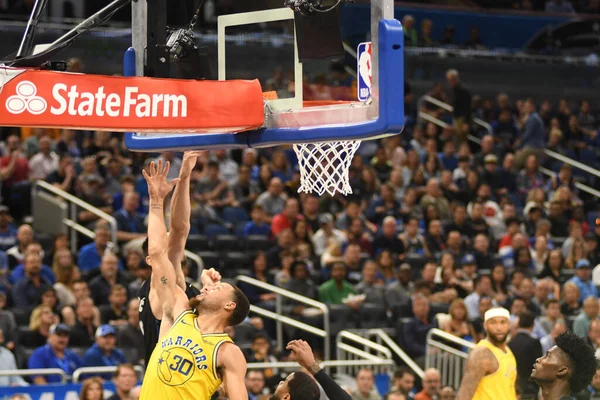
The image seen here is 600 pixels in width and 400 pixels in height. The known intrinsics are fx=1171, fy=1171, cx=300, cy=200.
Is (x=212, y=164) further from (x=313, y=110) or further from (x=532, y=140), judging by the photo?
(x=313, y=110)

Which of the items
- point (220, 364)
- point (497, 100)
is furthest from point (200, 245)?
point (497, 100)

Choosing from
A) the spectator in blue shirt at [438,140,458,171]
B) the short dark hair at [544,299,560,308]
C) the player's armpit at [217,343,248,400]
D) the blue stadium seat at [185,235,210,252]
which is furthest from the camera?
the spectator in blue shirt at [438,140,458,171]

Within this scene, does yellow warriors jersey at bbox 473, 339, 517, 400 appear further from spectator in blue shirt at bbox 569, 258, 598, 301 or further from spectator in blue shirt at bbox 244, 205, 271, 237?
spectator in blue shirt at bbox 244, 205, 271, 237

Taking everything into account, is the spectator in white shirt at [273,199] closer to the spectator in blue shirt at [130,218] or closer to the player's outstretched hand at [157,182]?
the spectator in blue shirt at [130,218]

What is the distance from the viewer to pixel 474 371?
792cm

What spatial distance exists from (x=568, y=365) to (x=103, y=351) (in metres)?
5.46

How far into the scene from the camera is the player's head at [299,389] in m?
5.90

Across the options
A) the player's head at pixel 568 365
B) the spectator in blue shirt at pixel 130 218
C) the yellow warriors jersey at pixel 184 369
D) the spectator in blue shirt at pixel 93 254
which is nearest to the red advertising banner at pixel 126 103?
the yellow warriors jersey at pixel 184 369

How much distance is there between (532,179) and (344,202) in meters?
3.66

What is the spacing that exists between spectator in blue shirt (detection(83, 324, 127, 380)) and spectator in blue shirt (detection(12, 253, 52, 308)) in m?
1.19

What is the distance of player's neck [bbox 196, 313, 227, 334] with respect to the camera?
6344mm

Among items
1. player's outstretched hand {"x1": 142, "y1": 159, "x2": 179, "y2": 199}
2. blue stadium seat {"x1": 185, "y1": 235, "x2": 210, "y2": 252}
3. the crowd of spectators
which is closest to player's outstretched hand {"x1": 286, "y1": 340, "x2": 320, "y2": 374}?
player's outstretched hand {"x1": 142, "y1": 159, "x2": 179, "y2": 199}

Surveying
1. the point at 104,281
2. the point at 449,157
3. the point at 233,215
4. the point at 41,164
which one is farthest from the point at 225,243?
the point at 449,157

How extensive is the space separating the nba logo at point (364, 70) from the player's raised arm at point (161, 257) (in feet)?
3.98
